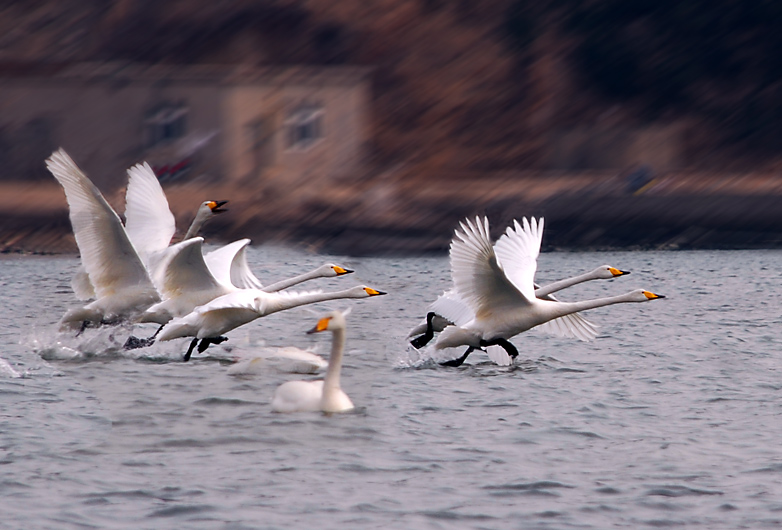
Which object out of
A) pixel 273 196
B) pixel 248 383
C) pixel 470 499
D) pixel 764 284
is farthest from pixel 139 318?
pixel 273 196

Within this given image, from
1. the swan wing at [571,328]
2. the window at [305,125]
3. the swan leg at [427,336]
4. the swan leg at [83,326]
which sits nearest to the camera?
the swan leg at [427,336]

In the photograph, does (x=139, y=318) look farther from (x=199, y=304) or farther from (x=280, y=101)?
(x=280, y=101)

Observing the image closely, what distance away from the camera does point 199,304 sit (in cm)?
1105

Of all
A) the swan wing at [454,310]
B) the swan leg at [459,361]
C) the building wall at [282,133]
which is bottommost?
the swan leg at [459,361]

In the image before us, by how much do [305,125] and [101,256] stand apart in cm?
2740

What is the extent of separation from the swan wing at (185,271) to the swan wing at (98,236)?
35 centimetres

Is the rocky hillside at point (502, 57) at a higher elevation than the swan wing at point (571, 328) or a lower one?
higher

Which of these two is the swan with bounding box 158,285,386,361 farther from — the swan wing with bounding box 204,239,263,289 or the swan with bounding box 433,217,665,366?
the swan with bounding box 433,217,665,366

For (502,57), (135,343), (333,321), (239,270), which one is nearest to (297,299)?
(333,321)

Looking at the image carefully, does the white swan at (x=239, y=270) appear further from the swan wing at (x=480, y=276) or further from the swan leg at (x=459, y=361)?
the swan leg at (x=459, y=361)

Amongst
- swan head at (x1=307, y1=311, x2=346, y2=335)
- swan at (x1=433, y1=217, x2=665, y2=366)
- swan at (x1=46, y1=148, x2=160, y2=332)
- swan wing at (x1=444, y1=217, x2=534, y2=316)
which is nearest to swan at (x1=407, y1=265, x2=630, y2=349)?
swan at (x1=433, y1=217, x2=665, y2=366)

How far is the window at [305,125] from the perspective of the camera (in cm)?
3816

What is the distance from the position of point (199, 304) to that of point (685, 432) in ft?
15.1

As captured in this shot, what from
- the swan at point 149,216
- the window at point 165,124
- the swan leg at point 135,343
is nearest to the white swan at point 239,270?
the swan at point 149,216
